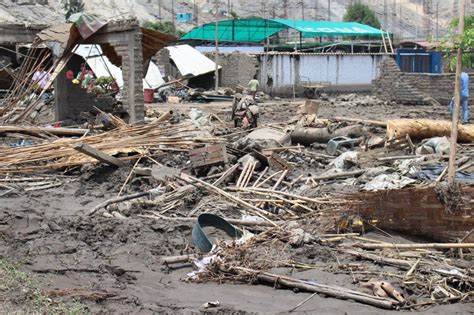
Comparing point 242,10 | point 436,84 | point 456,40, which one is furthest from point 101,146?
point 242,10

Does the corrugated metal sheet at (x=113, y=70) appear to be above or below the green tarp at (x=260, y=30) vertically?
below

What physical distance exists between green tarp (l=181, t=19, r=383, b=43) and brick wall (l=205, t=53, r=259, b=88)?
11578 mm

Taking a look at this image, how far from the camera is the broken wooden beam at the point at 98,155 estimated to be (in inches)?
424

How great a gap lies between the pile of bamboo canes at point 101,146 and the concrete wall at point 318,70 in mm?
18377

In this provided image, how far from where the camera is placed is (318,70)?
32.3 metres

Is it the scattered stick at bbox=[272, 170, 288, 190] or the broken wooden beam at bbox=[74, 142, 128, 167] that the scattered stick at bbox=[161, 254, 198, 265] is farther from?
the broken wooden beam at bbox=[74, 142, 128, 167]

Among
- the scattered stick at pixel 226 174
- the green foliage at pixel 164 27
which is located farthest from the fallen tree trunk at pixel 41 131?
the green foliage at pixel 164 27

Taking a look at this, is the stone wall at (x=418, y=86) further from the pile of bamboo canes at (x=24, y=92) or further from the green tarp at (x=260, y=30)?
the green tarp at (x=260, y=30)

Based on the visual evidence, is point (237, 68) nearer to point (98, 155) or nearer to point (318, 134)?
point (318, 134)

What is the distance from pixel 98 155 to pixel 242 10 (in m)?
72.2

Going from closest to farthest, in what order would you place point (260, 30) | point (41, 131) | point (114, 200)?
point (114, 200)
point (41, 131)
point (260, 30)

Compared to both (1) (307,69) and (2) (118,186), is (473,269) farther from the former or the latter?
(1) (307,69)

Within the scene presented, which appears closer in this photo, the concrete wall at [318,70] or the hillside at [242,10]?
the concrete wall at [318,70]

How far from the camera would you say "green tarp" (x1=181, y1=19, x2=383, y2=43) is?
141 ft
